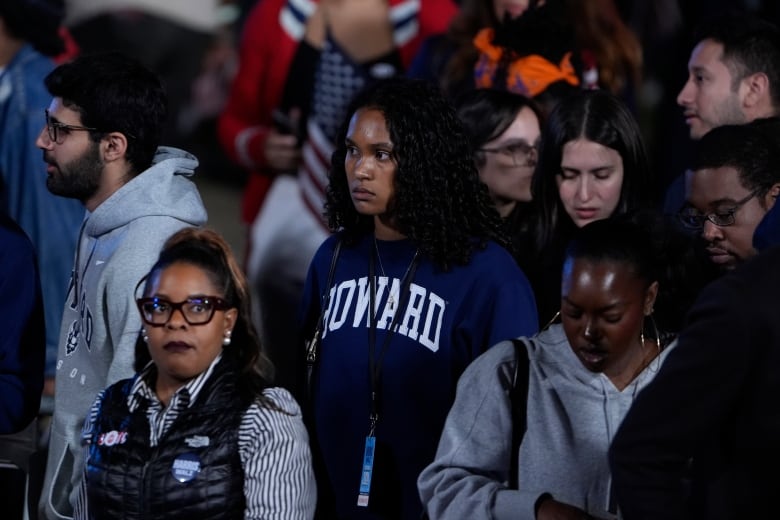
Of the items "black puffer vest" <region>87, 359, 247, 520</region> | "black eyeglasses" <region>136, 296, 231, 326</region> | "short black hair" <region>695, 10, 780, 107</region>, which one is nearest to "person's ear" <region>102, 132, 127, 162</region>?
"black eyeglasses" <region>136, 296, 231, 326</region>

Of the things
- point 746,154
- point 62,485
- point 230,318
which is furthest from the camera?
point 746,154

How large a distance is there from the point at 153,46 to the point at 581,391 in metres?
7.04

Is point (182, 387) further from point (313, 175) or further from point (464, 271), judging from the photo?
point (313, 175)

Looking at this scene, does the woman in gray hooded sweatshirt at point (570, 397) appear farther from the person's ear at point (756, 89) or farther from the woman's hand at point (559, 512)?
the person's ear at point (756, 89)

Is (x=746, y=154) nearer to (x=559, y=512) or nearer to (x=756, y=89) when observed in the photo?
(x=756, y=89)

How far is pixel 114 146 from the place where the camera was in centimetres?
434

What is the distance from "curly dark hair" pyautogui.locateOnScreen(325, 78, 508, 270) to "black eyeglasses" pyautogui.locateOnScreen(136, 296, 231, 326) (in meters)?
0.81

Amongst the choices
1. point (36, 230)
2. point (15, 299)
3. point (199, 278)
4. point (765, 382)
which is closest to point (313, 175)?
point (36, 230)

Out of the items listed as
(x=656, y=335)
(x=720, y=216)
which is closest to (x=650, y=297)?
(x=656, y=335)

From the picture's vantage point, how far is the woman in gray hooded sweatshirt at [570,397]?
10.8 ft

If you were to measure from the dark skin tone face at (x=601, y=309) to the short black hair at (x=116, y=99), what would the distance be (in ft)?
5.05

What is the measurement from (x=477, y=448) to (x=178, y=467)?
0.67m

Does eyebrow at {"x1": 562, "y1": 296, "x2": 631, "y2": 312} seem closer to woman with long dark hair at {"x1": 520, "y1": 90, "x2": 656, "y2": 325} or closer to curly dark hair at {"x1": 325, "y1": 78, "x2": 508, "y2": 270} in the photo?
curly dark hair at {"x1": 325, "y1": 78, "x2": 508, "y2": 270}

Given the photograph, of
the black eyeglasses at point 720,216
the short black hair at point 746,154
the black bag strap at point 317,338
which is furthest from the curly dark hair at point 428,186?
the short black hair at point 746,154
